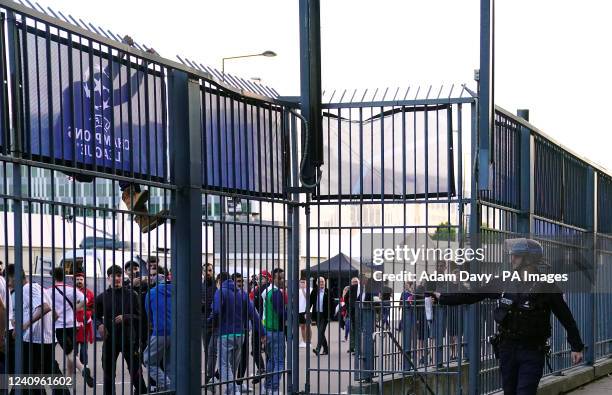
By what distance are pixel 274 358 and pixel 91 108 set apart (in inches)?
136

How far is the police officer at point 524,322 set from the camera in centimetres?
926

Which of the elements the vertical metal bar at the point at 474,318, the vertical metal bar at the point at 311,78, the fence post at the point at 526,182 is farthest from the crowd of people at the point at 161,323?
the fence post at the point at 526,182

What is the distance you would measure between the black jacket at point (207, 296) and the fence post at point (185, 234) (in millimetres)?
237

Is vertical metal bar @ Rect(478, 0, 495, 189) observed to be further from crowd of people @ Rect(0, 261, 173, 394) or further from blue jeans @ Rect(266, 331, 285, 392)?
crowd of people @ Rect(0, 261, 173, 394)

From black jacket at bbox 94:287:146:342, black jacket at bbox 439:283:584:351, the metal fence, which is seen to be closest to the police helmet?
black jacket at bbox 439:283:584:351

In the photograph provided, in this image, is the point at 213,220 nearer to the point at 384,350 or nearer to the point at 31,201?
the point at 31,201

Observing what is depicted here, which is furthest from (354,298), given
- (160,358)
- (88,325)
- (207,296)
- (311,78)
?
(88,325)

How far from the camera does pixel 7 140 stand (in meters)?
6.48

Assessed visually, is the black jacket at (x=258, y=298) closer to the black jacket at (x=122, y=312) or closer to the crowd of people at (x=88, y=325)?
the crowd of people at (x=88, y=325)

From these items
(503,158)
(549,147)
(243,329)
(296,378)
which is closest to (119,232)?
(243,329)

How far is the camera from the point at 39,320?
6906 mm

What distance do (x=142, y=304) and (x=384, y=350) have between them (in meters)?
3.97

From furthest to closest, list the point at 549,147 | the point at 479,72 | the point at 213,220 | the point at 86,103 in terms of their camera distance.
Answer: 1. the point at 549,147
2. the point at 479,72
3. the point at 213,220
4. the point at 86,103

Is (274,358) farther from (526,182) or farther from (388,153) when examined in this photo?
(526,182)
